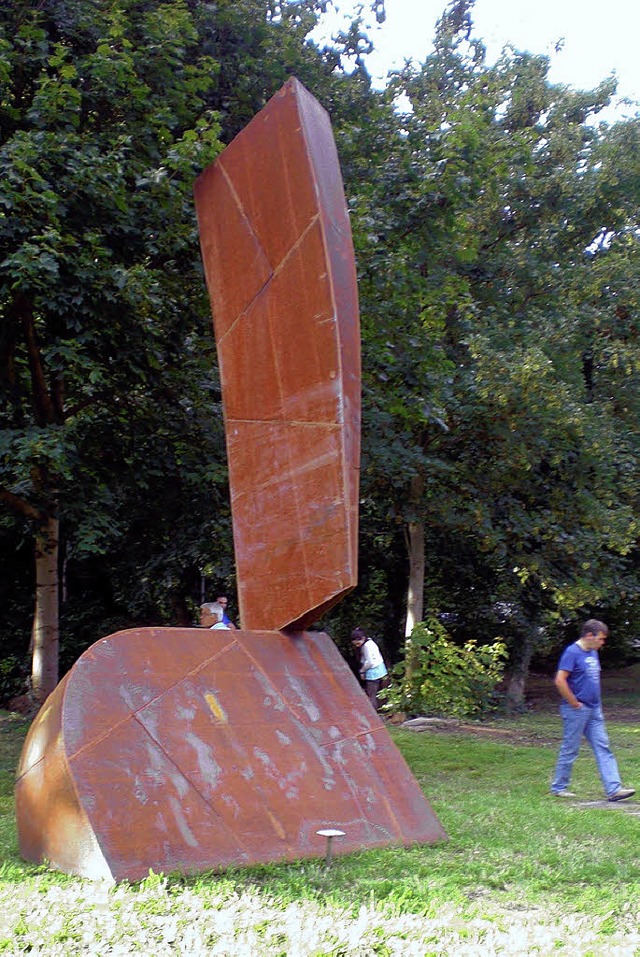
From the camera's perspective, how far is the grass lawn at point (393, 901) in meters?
3.58

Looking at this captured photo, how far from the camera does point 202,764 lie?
16.5 ft

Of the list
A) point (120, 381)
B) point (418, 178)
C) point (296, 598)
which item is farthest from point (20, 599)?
point (296, 598)

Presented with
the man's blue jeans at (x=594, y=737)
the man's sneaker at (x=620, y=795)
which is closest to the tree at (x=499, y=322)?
the man's blue jeans at (x=594, y=737)

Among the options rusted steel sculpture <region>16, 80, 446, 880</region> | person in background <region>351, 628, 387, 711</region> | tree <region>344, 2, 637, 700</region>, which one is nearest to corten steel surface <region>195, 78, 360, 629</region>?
rusted steel sculpture <region>16, 80, 446, 880</region>

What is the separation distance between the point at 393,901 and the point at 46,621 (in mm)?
7438

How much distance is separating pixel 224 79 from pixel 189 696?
787 centimetres

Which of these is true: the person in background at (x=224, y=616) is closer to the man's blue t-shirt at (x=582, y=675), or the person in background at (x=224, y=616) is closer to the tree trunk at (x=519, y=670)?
the man's blue t-shirt at (x=582, y=675)

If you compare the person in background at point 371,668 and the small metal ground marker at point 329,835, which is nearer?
the small metal ground marker at point 329,835

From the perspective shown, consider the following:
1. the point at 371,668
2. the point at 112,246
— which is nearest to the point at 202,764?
the point at 112,246

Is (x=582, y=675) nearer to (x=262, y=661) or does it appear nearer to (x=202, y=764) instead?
(x=262, y=661)

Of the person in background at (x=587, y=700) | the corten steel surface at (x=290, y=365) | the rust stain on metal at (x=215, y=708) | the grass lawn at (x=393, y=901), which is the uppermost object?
the corten steel surface at (x=290, y=365)

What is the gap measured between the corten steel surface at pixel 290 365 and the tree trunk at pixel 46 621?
482 centimetres

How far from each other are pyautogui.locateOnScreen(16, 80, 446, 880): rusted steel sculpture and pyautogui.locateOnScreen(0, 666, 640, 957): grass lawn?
25cm

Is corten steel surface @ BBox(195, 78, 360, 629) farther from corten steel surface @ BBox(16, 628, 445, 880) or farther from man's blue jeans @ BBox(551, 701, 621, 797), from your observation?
man's blue jeans @ BBox(551, 701, 621, 797)
